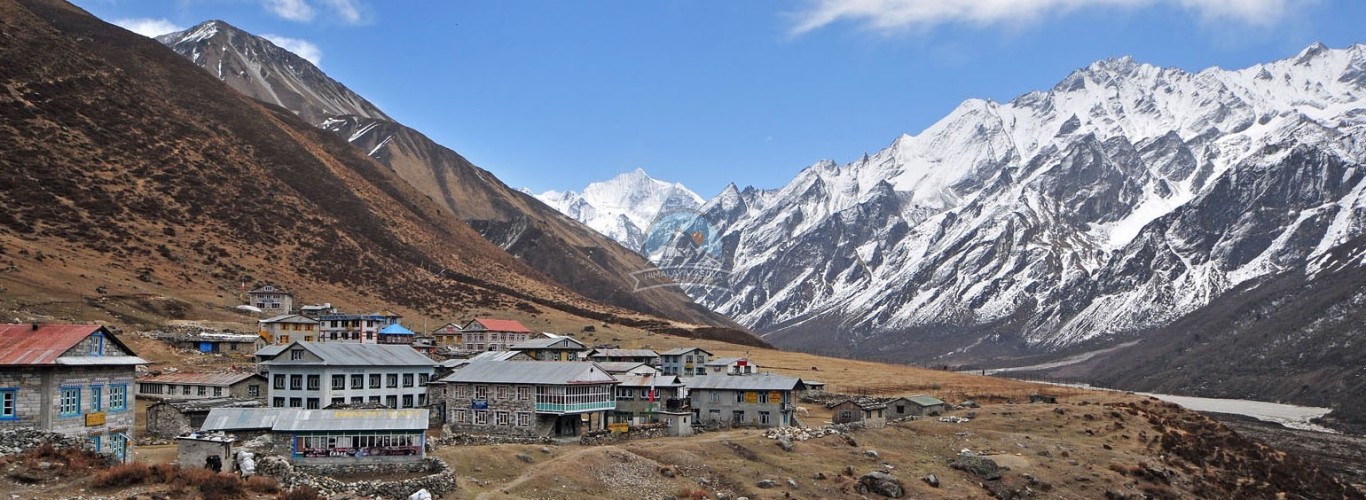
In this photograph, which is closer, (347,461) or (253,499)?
(253,499)

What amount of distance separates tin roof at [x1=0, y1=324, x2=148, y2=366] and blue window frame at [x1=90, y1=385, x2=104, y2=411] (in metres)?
1.07

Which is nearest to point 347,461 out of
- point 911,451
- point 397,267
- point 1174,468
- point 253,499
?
point 253,499

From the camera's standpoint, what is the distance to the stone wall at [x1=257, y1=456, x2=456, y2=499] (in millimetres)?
44062

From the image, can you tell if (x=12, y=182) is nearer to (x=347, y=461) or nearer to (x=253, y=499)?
(x=347, y=461)

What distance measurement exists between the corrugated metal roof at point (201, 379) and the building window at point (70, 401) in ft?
96.7

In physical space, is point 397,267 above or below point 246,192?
below

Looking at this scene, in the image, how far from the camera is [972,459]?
7188cm

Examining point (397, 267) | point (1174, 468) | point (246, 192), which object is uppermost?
point (246, 192)

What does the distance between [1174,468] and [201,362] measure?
76687 mm

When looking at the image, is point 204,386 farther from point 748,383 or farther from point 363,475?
point 748,383

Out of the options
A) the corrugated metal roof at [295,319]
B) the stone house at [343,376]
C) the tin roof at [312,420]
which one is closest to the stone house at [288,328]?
the corrugated metal roof at [295,319]

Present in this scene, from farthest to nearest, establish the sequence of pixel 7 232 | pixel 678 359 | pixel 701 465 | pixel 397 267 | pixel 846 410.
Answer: pixel 397 267 < pixel 7 232 < pixel 678 359 < pixel 846 410 < pixel 701 465

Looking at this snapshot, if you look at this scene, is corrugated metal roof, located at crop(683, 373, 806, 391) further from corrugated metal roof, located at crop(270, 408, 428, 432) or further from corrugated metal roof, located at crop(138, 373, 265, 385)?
corrugated metal roof, located at crop(270, 408, 428, 432)

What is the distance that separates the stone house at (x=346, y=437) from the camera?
167 feet
